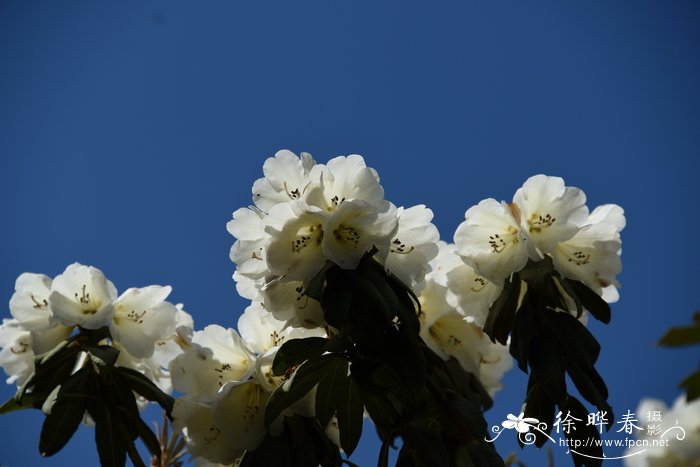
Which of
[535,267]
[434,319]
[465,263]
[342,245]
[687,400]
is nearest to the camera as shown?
[687,400]

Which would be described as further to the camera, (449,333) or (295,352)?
(449,333)

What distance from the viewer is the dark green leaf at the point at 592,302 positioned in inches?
96.6

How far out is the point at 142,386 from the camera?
2.50m

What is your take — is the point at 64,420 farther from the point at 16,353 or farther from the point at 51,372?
the point at 16,353

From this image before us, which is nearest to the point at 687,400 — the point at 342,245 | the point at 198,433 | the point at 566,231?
the point at 342,245

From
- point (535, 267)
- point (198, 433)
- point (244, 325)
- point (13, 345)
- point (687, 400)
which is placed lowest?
point (687, 400)

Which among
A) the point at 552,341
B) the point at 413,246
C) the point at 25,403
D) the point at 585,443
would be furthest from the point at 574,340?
the point at 25,403

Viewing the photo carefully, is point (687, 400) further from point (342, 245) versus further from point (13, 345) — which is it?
point (13, 345)

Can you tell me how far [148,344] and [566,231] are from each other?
1.35m

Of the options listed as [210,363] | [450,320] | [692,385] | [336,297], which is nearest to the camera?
[692,385]

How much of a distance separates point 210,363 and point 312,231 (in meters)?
0.61

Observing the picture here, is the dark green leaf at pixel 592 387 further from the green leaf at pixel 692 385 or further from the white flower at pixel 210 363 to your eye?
the green leaf at pixel 692 385

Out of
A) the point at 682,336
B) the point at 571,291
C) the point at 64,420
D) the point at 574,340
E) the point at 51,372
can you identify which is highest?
the point at 571,291

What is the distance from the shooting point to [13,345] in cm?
269
